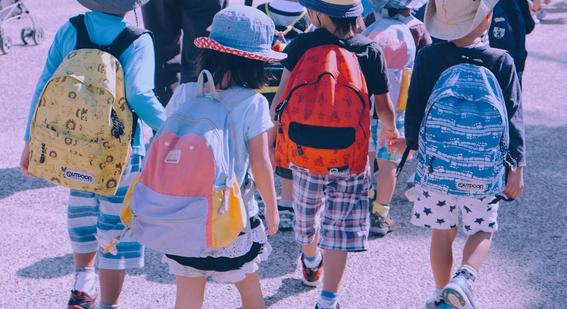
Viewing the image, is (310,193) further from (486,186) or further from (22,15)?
(22,15)

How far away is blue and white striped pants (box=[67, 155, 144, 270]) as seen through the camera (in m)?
3.42

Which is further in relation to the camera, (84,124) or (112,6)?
(112,6)

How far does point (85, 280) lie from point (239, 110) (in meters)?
1.14

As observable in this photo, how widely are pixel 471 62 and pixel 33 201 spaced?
303cm

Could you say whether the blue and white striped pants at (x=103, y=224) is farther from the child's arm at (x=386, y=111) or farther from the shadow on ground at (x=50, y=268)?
the child's arm at (x=386, y=111)

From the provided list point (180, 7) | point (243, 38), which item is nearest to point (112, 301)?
point (243, 38)

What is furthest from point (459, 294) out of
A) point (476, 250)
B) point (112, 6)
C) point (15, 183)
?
point (15, 183)

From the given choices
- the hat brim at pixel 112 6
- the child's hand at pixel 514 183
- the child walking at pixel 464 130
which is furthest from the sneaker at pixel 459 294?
the hat brim at pixel 112 6

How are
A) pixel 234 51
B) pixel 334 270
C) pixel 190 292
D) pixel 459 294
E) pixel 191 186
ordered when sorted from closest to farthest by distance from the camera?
pixel 191 186, pixel 234 51, pixel 190 292, pixel 459 294, pixel 334 270

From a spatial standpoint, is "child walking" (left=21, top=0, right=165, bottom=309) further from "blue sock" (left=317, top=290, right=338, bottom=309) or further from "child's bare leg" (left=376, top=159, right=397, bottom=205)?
"child's bare leg" (left=376, top=159, right=397, bottom=205)

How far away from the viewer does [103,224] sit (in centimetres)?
344

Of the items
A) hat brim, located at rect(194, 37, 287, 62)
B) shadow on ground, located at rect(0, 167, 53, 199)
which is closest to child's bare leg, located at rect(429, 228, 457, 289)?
hat brim, located at rect(194, 37, 287, 62)

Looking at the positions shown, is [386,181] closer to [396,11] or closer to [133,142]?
[396,11]

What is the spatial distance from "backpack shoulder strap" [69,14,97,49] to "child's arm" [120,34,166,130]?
15 cm
